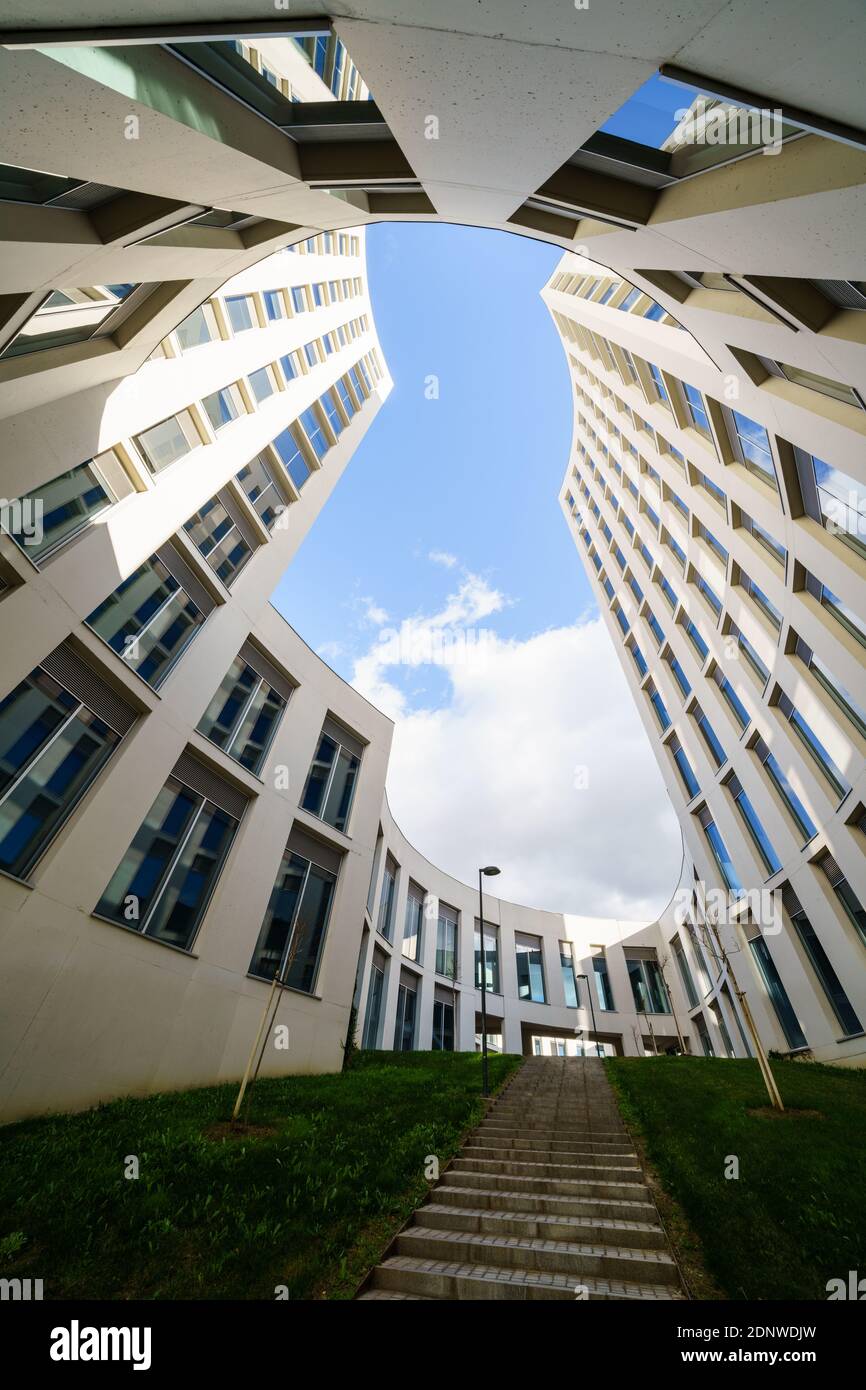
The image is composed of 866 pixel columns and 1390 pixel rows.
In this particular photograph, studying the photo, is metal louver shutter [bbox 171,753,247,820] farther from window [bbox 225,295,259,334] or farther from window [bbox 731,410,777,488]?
window [bbox 731,410,777,488]

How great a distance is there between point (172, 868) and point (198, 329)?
43.8ft

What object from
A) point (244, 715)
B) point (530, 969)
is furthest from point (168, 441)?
point (530, 969)

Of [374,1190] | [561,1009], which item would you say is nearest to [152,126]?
[374,1190]

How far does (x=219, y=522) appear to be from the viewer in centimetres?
1515

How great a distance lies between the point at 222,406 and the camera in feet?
50.4

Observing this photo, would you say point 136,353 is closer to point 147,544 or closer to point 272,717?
point 147,544

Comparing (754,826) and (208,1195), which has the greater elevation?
(754,826)

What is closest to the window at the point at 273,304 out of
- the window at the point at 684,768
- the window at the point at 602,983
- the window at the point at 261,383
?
the window at the point at 261,383

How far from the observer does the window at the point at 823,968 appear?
1402 cm

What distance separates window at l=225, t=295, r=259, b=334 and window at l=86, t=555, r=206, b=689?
25.7ft

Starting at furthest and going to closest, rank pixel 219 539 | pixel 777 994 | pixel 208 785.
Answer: pixel 777 994
pixel 219 539
pixel 208 785

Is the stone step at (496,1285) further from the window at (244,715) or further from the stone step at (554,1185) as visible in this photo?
the window at (244,715)

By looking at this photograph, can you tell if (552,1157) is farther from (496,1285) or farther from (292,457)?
(292,457)

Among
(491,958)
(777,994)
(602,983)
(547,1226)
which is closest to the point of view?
(547,1226)
